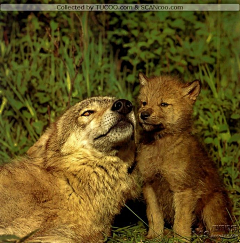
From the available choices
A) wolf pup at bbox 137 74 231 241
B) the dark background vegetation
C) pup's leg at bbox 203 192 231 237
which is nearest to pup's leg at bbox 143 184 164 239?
wolf pup at bbox 137 74 231 241

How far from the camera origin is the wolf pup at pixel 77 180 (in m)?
3.70

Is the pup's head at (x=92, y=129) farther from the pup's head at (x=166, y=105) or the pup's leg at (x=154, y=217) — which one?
the pup's leg at (x=154, y=217)

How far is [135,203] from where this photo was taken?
205 inches

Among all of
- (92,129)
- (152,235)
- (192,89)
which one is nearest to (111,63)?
(192,89)

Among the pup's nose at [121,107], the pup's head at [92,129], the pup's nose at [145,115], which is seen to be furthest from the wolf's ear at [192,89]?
the pup's nose at [121,107]

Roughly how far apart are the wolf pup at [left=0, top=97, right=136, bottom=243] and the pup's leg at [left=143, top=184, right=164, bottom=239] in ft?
0.87

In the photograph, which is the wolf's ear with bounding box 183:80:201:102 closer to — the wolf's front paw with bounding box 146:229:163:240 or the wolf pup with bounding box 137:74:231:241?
the wolf pup with bounding box 137:74:231:241

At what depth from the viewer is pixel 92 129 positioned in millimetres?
4059

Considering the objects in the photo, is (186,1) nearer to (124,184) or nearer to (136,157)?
(136,157)

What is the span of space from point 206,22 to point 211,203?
2.96m

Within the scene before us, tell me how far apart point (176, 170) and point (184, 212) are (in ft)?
1.21

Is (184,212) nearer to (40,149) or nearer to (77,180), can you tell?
(77,180)

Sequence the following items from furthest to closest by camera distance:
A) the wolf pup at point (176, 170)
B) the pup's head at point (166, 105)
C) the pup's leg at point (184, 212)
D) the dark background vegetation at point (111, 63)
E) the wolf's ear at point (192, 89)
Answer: the dark background vegetation at point (111, 63) → the wolf's ear at point (192, 89) → the pup's head at point (166, 105) → the wolf pup at point (176, 170) → the pup's leg at point (184, 212)

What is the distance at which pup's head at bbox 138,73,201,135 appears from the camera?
4.37 m
